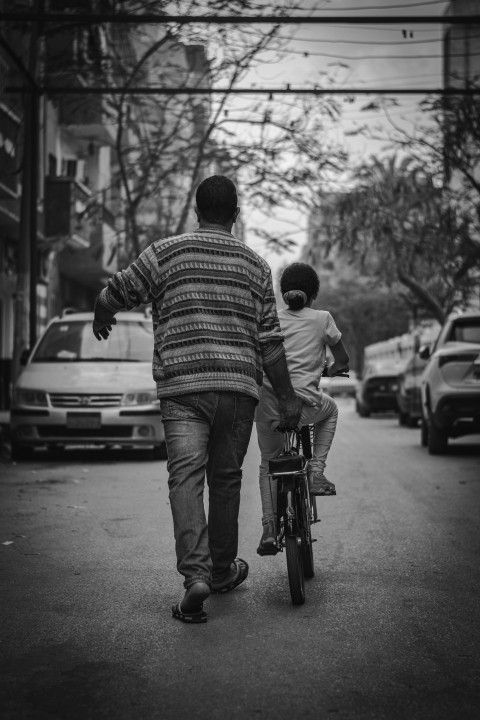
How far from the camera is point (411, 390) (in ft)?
77.8

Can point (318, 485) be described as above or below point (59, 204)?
below

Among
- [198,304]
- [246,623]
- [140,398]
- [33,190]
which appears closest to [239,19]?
[140,398]

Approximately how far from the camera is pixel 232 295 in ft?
17.5

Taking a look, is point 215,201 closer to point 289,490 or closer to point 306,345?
point 306,345

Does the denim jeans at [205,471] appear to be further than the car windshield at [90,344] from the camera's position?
No

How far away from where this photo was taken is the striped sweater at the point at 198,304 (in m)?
5.26

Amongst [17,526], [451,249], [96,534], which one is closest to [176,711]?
[96,534]

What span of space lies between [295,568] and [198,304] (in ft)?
4.17

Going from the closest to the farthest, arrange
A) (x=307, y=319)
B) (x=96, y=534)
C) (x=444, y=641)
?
1. (x=444, y=641)
2. (x=307, y=319)
3. (x=96, y=534)

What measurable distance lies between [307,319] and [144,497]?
4.61 m

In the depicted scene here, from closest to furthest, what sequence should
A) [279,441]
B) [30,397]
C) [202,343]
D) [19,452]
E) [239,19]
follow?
[202,343]
[279,441]
[239,19]
[30,397]
[19,452]

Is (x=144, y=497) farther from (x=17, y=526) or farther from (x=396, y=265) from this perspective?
(x=396, y=265)

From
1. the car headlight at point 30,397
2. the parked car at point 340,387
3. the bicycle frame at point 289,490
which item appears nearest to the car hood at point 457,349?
the car headlight at point 30,397

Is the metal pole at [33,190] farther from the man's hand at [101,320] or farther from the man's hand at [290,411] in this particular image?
the man's hand at [290,411]
